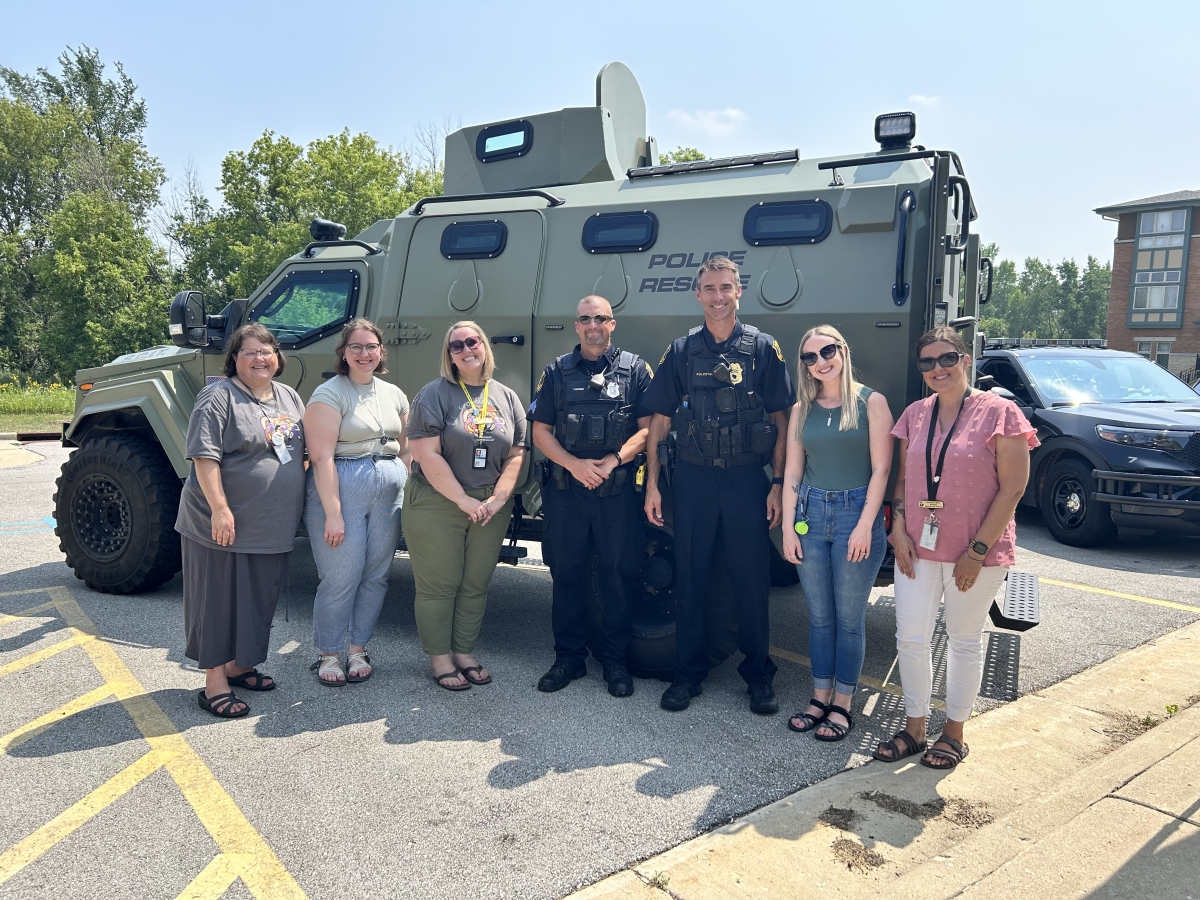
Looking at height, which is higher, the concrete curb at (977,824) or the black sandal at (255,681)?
the concrete curb at (977,824)

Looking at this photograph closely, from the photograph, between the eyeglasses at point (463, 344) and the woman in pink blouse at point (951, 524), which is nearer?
the woman in pink blouse at point (951, 524)

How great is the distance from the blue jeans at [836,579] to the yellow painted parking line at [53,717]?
3.38m

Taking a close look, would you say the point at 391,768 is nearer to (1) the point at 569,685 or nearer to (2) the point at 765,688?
(1) the point at 569,685

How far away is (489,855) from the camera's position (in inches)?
113

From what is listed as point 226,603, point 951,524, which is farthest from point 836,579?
point 226,603

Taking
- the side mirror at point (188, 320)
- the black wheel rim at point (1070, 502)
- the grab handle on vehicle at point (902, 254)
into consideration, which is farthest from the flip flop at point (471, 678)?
the black wheel rim at point (1070, 502)

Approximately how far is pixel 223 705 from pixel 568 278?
283 centimetres

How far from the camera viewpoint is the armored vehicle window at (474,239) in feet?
17.2

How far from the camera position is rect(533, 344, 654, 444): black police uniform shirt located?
13.8 ft

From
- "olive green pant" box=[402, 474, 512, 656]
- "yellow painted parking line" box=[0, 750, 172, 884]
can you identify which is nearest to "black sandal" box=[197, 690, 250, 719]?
"yellow painted parking line" box=[0, 750, 172, 884]

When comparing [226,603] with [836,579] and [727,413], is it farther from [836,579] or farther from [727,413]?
[836,579]

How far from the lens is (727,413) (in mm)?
3902

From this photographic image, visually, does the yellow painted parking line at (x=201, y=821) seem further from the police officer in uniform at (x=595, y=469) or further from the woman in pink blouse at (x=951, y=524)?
the woman in pink blouse at (x=951, y=524)

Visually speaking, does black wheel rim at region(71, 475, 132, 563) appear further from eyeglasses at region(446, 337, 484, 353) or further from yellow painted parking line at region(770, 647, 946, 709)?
yellow painted parking line at region(770, 647, 946, 709)
